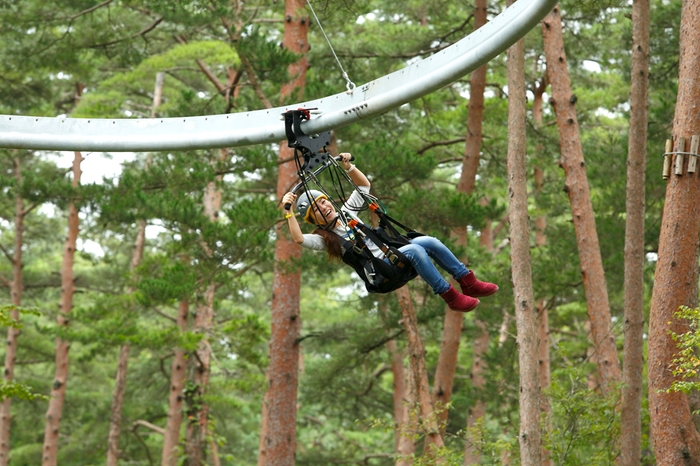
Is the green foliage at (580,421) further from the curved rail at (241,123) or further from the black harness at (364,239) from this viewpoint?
the curved rail at (241,123)

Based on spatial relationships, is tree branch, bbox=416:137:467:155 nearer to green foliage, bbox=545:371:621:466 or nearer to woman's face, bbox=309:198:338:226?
green foliage, bbox=545:371:621:466

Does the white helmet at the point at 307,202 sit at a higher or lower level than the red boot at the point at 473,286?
higher

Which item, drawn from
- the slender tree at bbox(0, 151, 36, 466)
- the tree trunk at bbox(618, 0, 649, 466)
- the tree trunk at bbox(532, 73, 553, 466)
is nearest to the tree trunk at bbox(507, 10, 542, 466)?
the tree trunk at bbox(618, 0, 649, 466)

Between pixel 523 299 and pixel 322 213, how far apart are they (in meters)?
3.36

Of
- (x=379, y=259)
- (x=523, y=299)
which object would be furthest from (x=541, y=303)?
(x=379, y=259)

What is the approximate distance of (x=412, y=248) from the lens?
21.2 feet

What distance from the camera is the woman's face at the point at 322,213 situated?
673 cm

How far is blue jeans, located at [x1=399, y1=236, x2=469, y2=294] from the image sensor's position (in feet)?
21.0

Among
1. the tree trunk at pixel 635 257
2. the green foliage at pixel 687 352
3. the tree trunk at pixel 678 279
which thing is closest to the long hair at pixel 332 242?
the green foliage at pixel 687 352

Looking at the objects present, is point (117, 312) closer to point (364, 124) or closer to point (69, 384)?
point (364, 124)

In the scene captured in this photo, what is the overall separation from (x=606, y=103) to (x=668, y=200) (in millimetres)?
10040

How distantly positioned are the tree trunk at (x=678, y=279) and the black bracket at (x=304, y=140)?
3.20 m

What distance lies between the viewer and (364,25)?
20.1 m

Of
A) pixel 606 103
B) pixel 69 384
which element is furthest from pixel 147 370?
pixel 606 103
